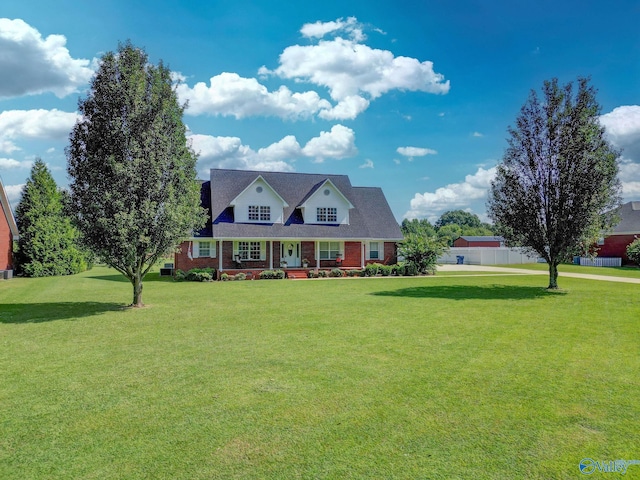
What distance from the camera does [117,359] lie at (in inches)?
332

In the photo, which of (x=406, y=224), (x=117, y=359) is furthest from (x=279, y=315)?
(x=406, y=224)

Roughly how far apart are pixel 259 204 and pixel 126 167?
1672 cm

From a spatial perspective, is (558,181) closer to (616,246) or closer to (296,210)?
(296,210)

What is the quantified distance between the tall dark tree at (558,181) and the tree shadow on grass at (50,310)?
61.6 feet

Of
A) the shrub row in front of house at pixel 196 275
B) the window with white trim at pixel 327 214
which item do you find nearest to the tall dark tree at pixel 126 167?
the shrub row in front of house at pixel 196 275

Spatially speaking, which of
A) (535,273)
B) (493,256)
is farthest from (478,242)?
(535,273)

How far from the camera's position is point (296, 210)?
1293 inches

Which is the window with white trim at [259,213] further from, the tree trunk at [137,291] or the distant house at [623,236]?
the distant house at [623,236]

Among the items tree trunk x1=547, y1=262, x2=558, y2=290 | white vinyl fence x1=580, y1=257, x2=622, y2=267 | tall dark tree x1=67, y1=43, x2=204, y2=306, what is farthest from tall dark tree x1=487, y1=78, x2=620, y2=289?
white vinyl fence x1=580, y1=257, x2=622, y2=267

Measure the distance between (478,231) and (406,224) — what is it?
31926 mm

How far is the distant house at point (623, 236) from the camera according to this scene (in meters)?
41.1

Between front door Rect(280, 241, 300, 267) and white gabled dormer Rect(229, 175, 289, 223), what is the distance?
1.86 m

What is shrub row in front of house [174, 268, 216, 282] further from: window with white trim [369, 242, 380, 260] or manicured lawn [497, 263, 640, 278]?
manicured lawn [497, 263, 640, 278]

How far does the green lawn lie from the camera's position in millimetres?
4535
